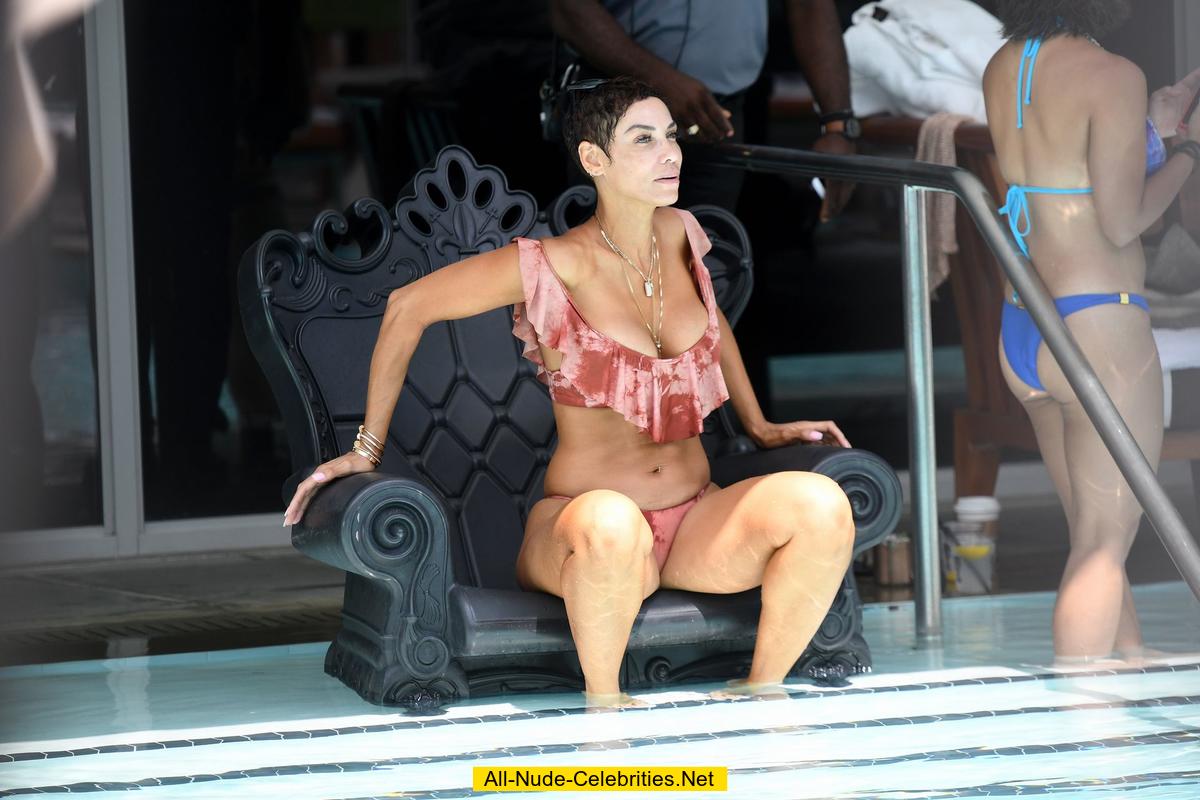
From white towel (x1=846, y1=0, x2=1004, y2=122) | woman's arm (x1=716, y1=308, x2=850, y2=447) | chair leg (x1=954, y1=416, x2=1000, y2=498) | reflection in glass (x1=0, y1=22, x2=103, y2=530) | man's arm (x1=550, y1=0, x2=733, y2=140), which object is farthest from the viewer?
reflection in glass (x1=0, y1=22, x2=103, y2=530)

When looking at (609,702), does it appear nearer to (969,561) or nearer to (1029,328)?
(1029,328)

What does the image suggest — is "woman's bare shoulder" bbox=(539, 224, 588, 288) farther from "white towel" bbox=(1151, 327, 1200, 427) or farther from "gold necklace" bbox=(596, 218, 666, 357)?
"white towel" bbox=(1151, 327, 1200, 427)

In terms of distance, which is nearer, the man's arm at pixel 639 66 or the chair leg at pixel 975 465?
the man's arm at pixel 639 66

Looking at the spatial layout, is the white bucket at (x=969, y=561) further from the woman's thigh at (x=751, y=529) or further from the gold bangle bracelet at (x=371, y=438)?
the gold bangle bracelet at (x=371, y=438)

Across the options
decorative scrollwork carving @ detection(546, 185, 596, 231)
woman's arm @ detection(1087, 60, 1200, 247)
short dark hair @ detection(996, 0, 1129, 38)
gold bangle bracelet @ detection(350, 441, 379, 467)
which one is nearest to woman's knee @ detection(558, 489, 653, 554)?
gold bangle bracelet @ detection(350, 441, 379, 467)

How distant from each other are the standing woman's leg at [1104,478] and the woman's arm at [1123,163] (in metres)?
0.19

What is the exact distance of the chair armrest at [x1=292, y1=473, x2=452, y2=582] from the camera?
11.1 ft

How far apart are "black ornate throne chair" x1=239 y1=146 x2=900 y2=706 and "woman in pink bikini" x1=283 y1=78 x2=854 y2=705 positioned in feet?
0.31

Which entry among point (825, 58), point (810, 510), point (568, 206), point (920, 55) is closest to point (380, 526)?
point (810, 510)

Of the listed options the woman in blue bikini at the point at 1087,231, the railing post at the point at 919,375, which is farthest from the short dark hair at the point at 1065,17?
the railing post at the point at 919,375

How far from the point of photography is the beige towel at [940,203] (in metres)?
4.84

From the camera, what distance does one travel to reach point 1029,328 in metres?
3.85

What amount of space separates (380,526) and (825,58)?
7.36ft

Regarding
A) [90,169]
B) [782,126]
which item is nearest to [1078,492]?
[782,126]
